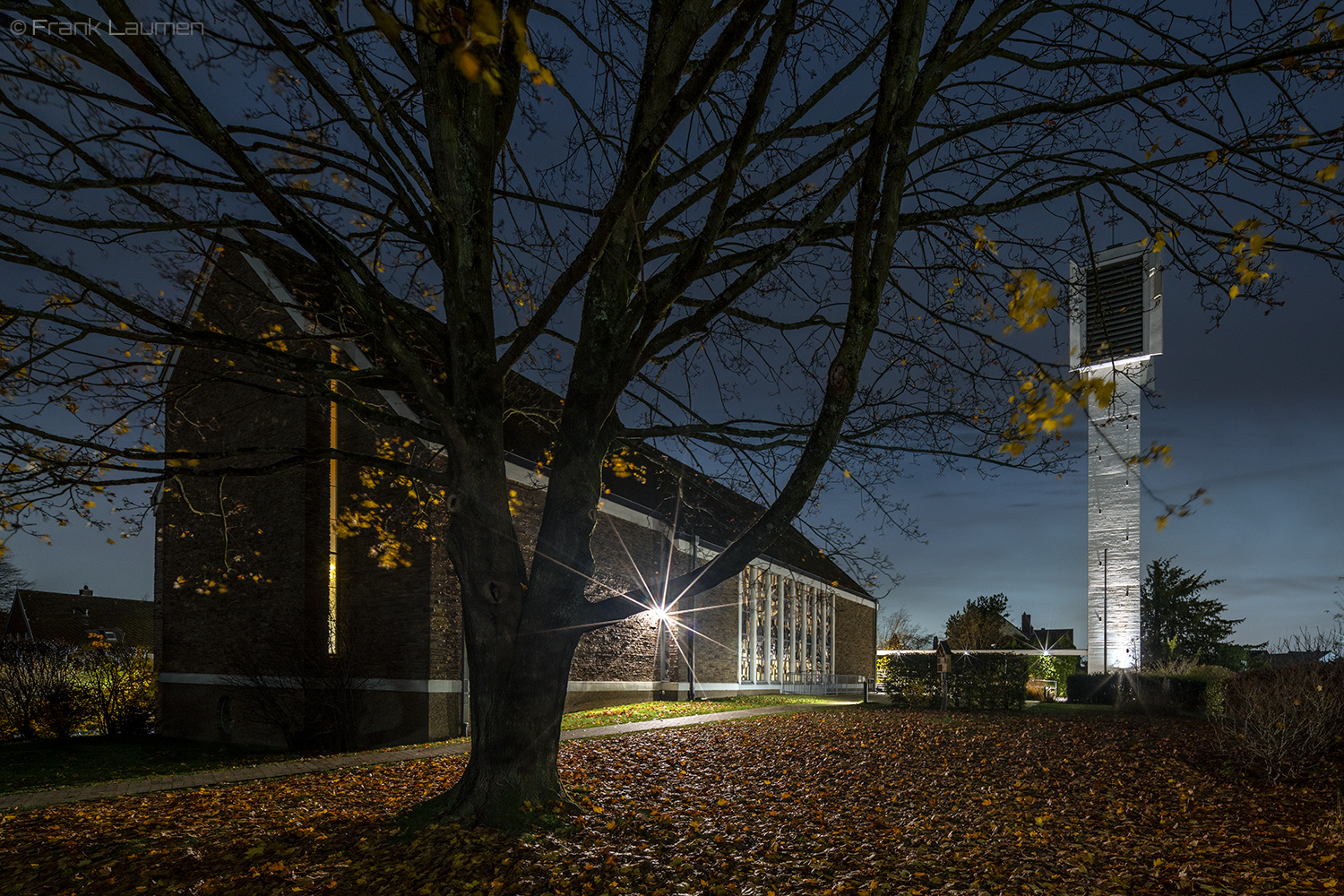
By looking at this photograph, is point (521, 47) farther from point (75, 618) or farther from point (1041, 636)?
point (1041, 636)

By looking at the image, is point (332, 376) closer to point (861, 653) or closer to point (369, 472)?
point (369, 472)

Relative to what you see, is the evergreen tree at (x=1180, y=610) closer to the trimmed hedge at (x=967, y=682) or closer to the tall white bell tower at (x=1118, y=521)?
the tall white bell tower at (x=1118, y=521)

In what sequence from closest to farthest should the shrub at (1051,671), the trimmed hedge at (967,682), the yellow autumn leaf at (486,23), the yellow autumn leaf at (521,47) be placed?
the yellow autumn leaf at (486,23) → the yellow autumn leaf at (521,47) → the trimmed hedge at (967,682) → the shrub at (1051,671)

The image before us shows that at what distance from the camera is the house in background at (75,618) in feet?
123

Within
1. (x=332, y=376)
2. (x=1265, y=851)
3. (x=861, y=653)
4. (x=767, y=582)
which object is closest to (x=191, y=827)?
(x=332, y=376)

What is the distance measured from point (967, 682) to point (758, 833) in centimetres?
1133

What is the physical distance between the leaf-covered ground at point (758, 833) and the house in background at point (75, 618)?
3714 cm

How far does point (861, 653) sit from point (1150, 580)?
14.1 m

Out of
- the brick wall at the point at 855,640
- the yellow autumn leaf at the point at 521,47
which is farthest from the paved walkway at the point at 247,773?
the brick wall at the point at 855,640

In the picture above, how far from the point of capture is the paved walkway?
28.5 feet

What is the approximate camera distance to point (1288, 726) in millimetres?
9156

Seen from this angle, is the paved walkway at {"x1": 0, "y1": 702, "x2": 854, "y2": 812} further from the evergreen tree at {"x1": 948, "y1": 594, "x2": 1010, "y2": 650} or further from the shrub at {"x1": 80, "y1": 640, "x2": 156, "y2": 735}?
the evergreen tree at {"x1": 948, "y1": 594, "x2": 1010, "y2": 650}

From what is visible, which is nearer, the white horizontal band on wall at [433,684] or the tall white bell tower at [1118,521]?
the white horizontal band on wall at [433,684]

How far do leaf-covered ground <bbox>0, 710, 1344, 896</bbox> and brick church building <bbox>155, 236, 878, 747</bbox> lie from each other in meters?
3.17
